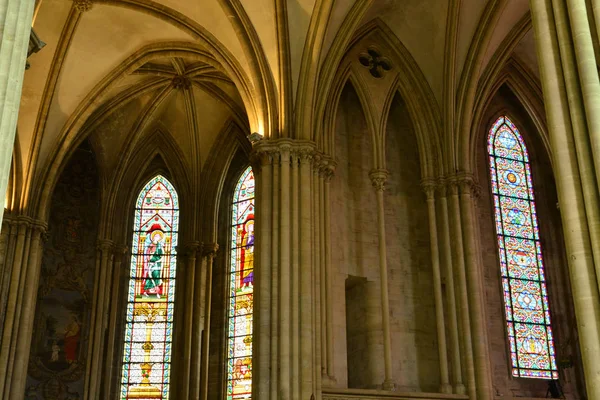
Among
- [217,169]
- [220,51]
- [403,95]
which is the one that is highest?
[220,51]

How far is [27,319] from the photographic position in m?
18.7

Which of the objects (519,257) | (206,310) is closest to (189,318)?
(206,310)

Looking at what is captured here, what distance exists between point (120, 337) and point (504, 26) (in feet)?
40.2

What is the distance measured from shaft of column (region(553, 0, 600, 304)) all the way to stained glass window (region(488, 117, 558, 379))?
10861 millimetres

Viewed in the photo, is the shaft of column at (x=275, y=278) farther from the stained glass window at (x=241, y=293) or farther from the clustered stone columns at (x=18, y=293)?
the clustered stone columns at (x=18, y=293)

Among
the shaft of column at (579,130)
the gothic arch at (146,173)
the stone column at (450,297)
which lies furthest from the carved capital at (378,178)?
the shaft of column at (579,130)

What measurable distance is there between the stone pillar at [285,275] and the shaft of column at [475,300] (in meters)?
3.67

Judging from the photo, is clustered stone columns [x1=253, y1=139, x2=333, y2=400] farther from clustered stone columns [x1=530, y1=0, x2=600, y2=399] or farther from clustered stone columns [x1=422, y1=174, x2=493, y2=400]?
clustered stone columns [x1=530, y1=0, x2=600, y2=399]

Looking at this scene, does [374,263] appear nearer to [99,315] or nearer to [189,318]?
[189,318]

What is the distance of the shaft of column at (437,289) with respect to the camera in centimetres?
1711

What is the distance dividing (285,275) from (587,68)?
7648mm

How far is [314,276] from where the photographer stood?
15.8 m

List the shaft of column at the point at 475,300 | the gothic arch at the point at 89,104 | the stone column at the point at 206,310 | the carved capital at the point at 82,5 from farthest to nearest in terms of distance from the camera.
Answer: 1. the stone column at the point at 206,310
2. the gothic arch at the point at 89,104
3. the carved capital at the point at 82,5
4. the shaft of column at the point at 475,300

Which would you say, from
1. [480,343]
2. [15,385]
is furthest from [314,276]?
[15,385]
